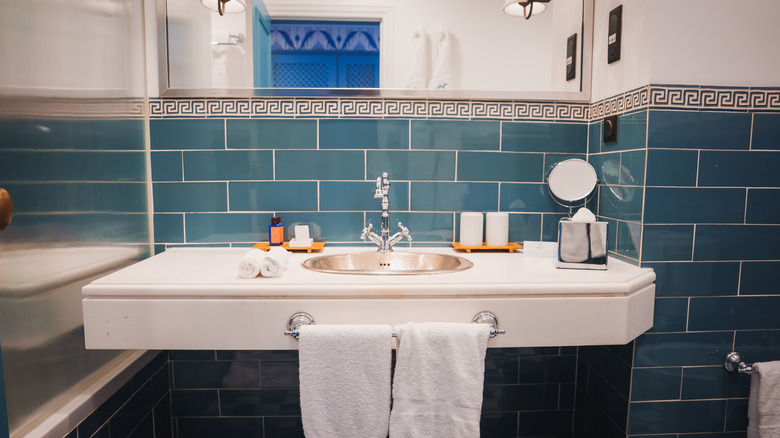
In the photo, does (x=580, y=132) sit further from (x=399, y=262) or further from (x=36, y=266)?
(x=36, y=266)

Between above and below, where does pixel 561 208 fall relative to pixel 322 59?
below

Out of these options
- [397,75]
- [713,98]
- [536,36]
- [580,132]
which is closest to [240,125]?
[397,75]

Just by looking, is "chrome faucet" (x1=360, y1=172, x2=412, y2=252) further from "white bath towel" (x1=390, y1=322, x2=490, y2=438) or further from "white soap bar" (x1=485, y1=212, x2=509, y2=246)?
"white bath towel" (x1=390, y1=322, x2=490, y2=438)

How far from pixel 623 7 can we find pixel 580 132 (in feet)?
1.34

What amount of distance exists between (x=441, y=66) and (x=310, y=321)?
983 millimetres

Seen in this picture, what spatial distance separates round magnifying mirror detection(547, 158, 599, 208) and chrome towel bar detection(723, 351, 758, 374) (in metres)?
0.63

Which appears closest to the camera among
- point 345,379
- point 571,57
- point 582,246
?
point 345,379

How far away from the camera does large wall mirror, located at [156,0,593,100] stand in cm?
146

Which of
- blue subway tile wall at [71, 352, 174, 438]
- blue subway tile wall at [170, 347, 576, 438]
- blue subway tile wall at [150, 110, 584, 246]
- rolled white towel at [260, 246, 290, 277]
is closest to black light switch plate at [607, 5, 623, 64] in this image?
blue subway tile wall at [150, 110, 584, 246]

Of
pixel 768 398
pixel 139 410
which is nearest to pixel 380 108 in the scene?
pixel 139 410

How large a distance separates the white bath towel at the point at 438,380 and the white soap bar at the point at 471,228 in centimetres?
51

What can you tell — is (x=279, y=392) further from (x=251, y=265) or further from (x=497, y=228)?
(x=497, y=228)

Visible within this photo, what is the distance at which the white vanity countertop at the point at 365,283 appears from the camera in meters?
1.01

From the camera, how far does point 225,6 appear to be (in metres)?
1.47
